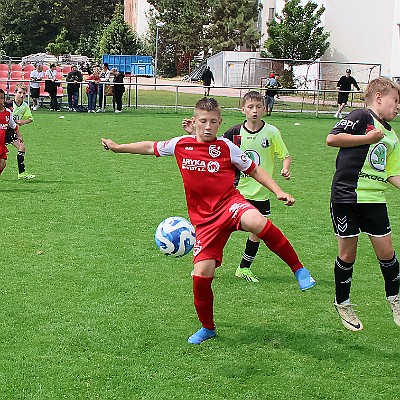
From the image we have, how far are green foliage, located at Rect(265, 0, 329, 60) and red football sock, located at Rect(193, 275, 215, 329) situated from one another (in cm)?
4092

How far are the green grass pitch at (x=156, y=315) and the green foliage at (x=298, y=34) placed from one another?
3457 centimetres

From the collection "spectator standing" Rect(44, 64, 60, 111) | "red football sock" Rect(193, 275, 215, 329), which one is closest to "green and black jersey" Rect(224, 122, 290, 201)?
"red football sock" Rect(193, 275, 215, 329)

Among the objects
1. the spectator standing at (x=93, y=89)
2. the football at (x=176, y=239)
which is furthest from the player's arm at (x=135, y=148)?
the spectator standing at (x=93, y=89)

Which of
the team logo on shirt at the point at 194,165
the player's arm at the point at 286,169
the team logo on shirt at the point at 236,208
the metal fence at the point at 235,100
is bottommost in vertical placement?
the metal fence at the point at 235,100

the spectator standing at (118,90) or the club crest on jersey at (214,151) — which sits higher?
the club crest on jersey at (214,151)

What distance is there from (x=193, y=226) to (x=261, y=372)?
135 centimetres

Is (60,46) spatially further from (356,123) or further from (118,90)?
(356,123)

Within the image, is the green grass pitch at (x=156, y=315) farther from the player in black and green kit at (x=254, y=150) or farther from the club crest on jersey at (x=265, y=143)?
the club crest on jersey at (x=265, y=143)

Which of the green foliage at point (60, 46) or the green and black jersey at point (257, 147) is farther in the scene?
the green foliage at point (60, 46)

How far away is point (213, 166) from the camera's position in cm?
571

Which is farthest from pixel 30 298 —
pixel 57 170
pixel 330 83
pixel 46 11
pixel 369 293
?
pixel 46 11

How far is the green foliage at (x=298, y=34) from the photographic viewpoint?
148 feet

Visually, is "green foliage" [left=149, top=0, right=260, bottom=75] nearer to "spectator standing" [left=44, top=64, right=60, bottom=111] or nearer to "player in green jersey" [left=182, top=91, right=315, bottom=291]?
"spectator standing" [left=44, top=64, right=60, bottom=111]

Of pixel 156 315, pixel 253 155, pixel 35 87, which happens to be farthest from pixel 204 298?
pixel 35 87
